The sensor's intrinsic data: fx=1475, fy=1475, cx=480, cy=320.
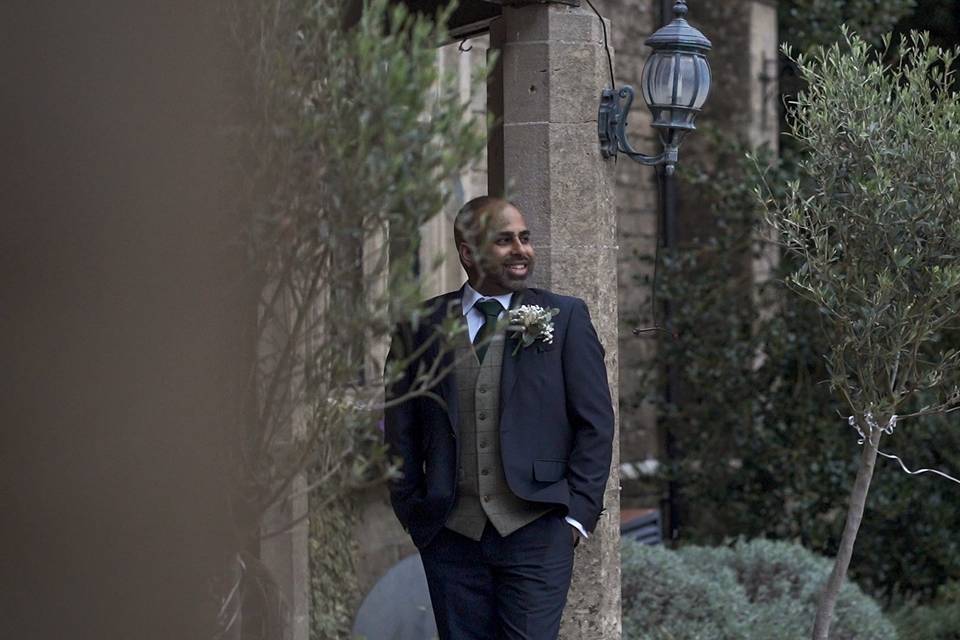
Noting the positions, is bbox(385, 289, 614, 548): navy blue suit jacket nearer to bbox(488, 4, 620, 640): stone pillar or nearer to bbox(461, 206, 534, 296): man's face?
bbox(461, 206, 534, 296): man's face

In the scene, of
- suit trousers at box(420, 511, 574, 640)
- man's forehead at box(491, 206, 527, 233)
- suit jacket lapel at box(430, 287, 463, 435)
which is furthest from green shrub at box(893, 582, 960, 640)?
man's forehead at box(491, 206, 527, 233)

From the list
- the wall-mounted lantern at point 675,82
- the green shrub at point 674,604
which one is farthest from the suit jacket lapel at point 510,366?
the green shrub at point 674,604

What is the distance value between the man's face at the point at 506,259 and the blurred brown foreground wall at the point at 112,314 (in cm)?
135

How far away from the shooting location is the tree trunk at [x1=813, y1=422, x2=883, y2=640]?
5426 millimetres

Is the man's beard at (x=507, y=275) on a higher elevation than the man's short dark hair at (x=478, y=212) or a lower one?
lower

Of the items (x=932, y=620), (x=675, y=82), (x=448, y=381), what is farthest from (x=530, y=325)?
(x=932, y=620)

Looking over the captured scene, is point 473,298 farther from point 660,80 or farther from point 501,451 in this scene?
point 660,80

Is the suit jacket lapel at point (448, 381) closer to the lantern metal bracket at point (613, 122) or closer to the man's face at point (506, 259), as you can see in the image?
→ the man's face at point (506, 259)

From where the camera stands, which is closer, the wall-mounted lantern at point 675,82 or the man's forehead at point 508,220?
the man's forehead at point 508,220

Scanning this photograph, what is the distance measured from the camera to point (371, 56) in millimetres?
2896

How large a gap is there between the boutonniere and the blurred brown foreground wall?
53.0 inches

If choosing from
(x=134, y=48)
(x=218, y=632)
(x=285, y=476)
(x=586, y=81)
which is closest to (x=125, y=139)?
(x=134, y=48)

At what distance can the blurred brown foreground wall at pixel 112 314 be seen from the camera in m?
2.83

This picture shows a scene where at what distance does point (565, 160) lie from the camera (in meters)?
4.95
